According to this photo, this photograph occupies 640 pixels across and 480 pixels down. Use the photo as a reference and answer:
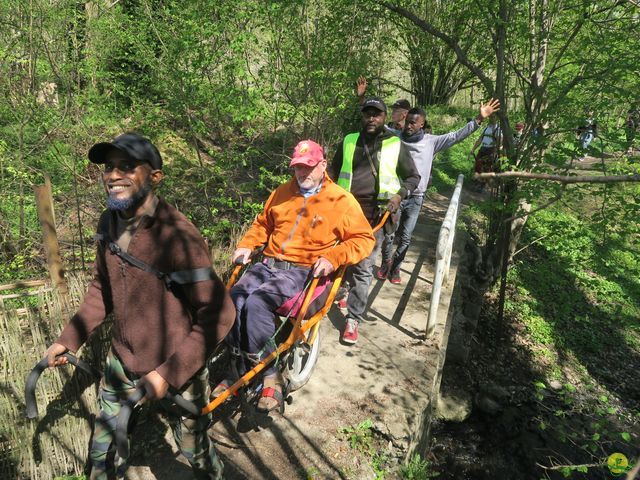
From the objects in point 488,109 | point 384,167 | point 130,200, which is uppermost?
point 488,109

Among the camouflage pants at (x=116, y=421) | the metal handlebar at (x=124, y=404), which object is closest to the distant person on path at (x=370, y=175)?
the camouflage pants at (x=116, y=421)

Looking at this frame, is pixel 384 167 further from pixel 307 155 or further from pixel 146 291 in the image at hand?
→ pixel 146 291

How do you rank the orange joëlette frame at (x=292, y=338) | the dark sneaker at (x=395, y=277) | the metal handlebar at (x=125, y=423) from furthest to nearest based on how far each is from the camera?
the dark sneaker at (x=395, y=277)
the orange joëlette frame at (x=292, y=338)
the metal handlebar at (x=125, y=423)

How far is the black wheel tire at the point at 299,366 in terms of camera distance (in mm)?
3338

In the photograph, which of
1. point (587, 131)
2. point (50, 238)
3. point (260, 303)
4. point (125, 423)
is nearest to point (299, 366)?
point (260, 303)

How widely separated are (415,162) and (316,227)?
2.60m

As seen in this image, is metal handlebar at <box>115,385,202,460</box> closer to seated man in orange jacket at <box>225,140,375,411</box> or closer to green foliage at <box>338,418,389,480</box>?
seated man in orange jacket at <box>225,140,375,411</box>

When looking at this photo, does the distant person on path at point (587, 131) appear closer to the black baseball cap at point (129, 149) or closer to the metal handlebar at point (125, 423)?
the black baseball cap at point (129, 149)

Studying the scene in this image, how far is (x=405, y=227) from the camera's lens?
5.27 metres

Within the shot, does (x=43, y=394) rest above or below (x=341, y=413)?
above

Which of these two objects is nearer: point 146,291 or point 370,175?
point 146,291

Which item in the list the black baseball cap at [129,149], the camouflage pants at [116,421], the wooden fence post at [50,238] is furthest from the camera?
the wooden fence post at [50,238]

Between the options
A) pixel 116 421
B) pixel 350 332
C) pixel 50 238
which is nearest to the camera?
pixel 116 421

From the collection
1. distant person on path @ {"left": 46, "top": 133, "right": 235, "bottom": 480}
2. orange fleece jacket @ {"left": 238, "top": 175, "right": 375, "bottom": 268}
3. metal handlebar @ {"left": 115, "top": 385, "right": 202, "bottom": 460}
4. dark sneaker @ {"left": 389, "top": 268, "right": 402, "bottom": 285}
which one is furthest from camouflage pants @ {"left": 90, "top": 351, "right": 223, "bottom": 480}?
dark sneaker @ {"left": 389, "top": 268, "right": 402, "bottom": 285}
